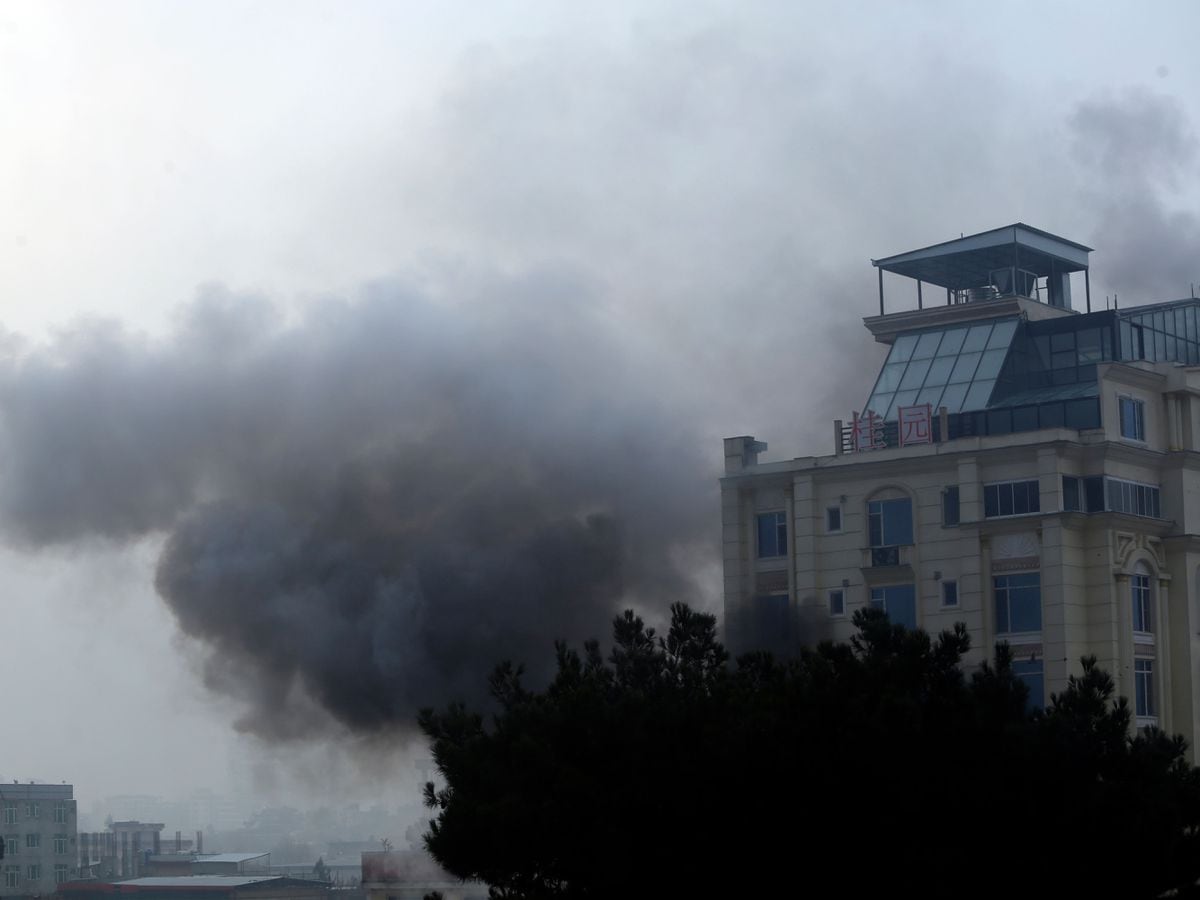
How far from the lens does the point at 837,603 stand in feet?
298

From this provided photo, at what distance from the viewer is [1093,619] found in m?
85.5

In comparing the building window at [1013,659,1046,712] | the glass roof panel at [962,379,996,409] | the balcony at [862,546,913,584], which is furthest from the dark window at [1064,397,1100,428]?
the building window at [1013,659,1046,712]

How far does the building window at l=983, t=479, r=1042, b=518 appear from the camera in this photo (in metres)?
85.9

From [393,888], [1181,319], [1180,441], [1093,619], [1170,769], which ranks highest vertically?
[1181,319]

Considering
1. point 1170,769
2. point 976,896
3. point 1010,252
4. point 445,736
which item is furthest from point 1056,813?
point 1010,252

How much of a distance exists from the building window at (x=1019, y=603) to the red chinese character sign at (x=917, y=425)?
26.4 feet

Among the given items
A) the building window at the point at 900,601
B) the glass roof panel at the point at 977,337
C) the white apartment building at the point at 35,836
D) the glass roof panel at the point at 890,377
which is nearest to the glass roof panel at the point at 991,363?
the glass roof panel at the point at 977,337

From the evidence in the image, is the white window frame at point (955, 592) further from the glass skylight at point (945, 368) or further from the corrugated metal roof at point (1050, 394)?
the glass skylight at point (945, 368)

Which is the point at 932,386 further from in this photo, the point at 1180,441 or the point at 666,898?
the point at 666,898

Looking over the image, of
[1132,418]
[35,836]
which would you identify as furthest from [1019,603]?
[35,836]

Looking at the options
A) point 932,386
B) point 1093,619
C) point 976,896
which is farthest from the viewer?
point 932,386

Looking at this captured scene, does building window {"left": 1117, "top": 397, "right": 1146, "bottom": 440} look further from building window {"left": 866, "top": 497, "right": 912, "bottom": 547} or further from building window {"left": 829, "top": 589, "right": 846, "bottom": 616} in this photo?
building window {"left": 829, "top": 589, "right": 846, "bottom": 616}

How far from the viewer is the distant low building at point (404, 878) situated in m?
122

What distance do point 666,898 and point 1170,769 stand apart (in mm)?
15079
